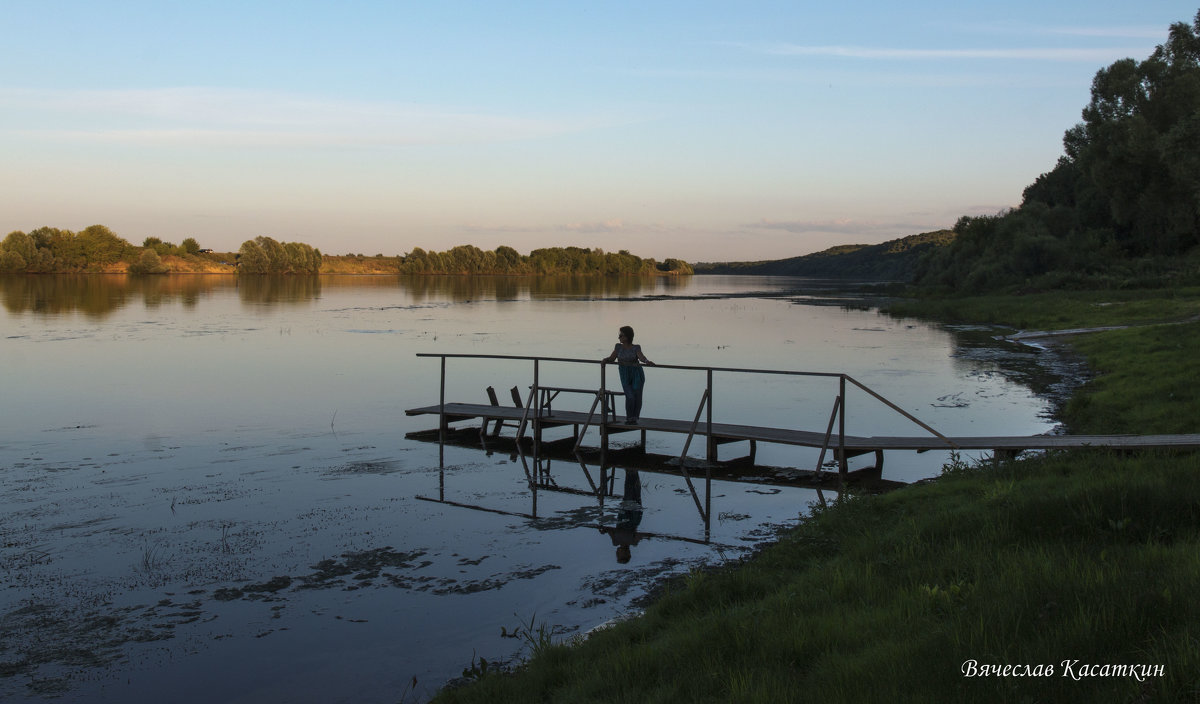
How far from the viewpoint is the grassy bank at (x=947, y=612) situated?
5.15 metres

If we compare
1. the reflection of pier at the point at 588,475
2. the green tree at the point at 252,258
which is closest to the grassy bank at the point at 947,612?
the reflection of pier at the point at 588,475

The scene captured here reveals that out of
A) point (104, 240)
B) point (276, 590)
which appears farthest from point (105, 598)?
point (104, 240)

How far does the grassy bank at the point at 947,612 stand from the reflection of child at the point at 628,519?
6.22ft

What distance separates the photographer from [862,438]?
54.9 feet

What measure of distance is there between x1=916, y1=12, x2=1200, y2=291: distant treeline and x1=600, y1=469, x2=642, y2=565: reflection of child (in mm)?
44246

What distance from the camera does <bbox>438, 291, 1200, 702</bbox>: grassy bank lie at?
16.9ft

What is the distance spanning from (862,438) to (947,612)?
10.7 m

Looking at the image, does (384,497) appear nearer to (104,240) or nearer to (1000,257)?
(1000,257)

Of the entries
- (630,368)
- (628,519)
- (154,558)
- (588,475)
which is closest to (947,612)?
(628,519)

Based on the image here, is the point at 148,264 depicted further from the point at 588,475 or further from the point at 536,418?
the point at 588,475

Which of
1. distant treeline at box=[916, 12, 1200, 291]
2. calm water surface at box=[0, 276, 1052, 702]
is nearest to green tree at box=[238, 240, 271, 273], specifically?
distant treeline at box=[916, 12, 1200, 291]

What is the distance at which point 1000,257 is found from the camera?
73.6 meters

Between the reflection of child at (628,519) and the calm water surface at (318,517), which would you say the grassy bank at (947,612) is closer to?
the calm water surface at (318,517)

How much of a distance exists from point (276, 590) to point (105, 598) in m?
1.78
